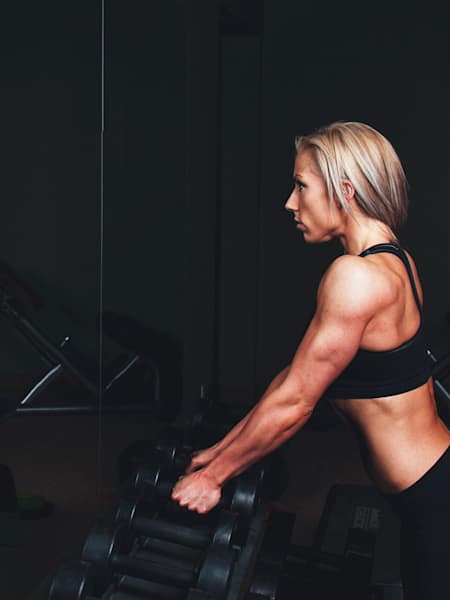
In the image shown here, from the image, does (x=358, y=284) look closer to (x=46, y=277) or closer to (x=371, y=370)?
(x=371, y=370)

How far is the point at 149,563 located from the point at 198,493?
15 centimetres

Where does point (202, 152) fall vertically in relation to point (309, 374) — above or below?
above

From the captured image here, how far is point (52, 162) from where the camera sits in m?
1.51

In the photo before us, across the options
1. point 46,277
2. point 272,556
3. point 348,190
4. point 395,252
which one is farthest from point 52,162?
point 272,556

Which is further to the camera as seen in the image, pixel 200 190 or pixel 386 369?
pixel 200 190

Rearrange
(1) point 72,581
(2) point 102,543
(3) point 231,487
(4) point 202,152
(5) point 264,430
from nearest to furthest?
(1) point 72,581
(2) point 102,543
(5) point 264,430
(3) point 231,487
(4) point 202,152

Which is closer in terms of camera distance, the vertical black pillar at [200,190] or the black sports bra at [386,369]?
the black sports bra at [386,369]

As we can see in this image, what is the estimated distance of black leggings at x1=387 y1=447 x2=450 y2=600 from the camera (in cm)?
140

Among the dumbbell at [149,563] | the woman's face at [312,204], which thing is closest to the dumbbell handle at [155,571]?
the dumbbell at [149,563]

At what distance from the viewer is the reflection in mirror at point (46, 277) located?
4.37 feet

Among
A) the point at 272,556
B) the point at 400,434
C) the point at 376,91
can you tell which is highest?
the point at 376,91

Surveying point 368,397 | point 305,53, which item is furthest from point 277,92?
point 368,397

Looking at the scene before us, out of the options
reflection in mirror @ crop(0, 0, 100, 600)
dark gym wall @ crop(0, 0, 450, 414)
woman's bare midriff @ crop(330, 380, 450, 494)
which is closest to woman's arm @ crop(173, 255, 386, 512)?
woman's bare midriff @ crop(330, 380, 450, 494)

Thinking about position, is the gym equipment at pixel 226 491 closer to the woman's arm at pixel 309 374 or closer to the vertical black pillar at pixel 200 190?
the woman's arm at pixel 309 374
